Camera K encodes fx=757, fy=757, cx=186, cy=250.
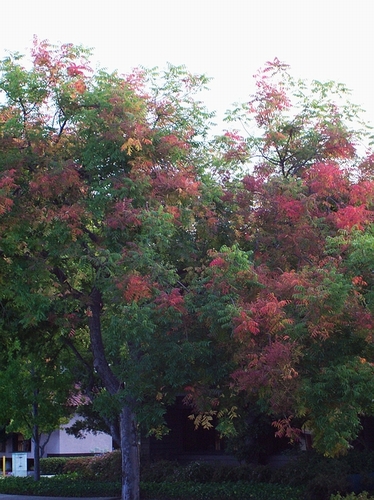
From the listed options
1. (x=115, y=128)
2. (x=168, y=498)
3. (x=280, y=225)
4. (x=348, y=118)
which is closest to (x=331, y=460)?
(x=168, y=498)

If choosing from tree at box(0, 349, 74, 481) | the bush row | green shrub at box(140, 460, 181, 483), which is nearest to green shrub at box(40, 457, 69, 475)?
the bush row

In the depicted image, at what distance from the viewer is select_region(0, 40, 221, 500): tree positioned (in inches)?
581

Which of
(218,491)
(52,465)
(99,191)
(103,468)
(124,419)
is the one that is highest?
(99,191)

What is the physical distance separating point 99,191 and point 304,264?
4.48 metres

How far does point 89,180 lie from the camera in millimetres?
16312

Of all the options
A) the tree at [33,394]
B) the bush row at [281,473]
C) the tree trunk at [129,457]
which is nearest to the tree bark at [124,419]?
the tree trunk at [129,457]

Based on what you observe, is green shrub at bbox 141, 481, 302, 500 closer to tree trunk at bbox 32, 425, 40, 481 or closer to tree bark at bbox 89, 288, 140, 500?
tree bark at bbox 89, 288, 140, 500

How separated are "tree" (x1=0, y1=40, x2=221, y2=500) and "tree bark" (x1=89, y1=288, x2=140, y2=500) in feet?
2.17

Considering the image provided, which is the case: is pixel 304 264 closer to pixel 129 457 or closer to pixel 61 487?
pixel 129 457

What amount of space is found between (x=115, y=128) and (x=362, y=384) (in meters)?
7.27

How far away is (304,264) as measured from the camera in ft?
49.5

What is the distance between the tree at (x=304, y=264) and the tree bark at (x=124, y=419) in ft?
14.0

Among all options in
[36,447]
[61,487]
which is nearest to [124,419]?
[61,487]

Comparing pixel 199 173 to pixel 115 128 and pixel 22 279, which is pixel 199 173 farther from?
pixel 22 279
